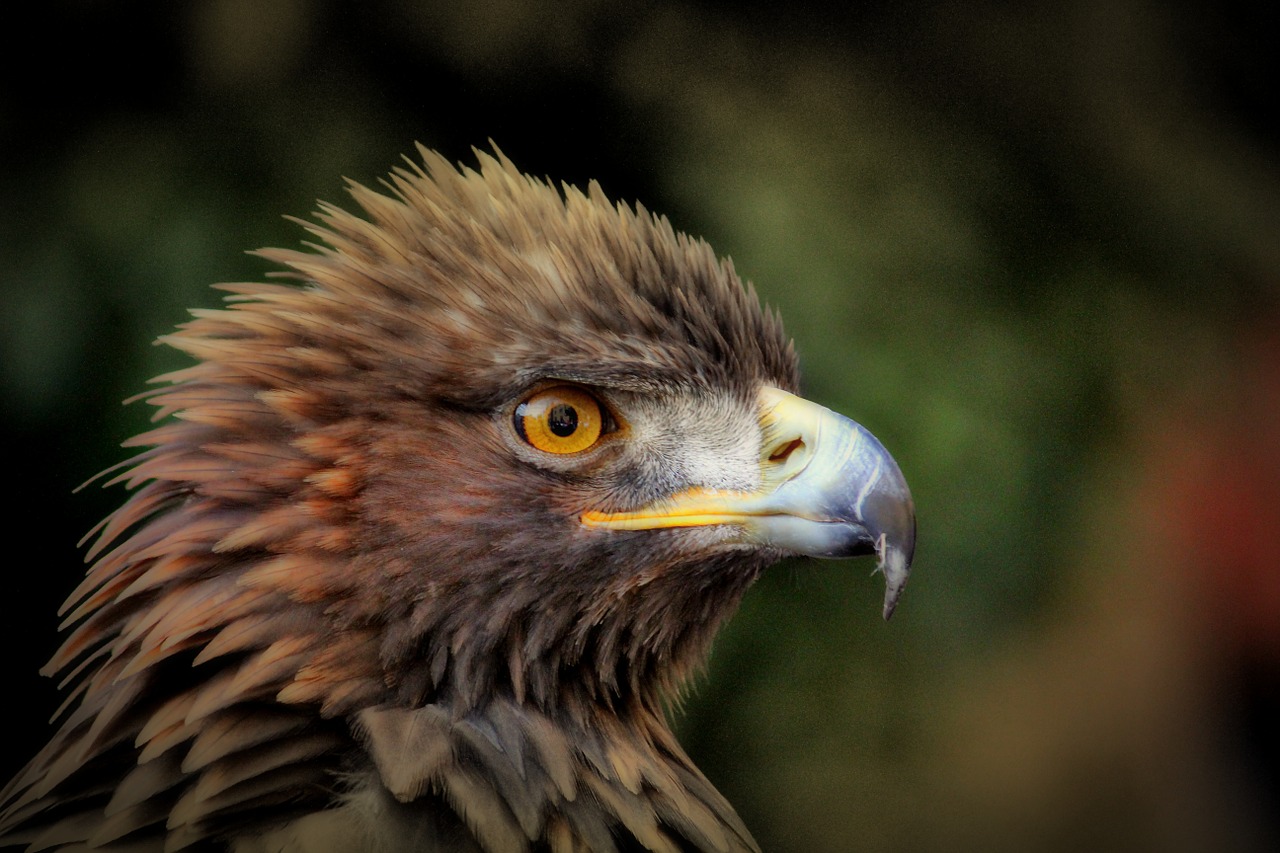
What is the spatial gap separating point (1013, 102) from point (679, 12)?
509mm

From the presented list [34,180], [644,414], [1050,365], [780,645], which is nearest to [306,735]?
[644,414]

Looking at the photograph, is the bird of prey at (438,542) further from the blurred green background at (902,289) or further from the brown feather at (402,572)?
the blurred green background at (902,289)

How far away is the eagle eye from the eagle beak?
0.25ft

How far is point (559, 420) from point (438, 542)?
0.56 feet

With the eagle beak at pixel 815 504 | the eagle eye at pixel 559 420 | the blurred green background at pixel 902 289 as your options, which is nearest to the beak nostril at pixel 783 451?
the eagle beak at pixel 815 504

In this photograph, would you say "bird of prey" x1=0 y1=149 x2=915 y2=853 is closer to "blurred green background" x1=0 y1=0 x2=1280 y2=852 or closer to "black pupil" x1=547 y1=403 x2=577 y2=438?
"black pupil" x1=547 y1=403 x2=577 y2=438

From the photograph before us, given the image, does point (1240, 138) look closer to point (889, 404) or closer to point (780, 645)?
point (889, 404)

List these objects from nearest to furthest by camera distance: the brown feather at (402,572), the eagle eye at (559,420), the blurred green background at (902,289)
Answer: the brown feather at (402,572), the eagle eye at (559,420), the blurred green background at (902,289)

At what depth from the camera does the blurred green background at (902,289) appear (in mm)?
1248

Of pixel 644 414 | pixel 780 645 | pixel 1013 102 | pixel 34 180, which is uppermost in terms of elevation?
pixel 1013 102

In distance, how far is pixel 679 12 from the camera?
1356 mm

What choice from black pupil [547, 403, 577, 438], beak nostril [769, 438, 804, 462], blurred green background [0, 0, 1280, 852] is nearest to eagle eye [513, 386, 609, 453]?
black pupil [547, 403, 577, 438]

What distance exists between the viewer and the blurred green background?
1248 millimetres

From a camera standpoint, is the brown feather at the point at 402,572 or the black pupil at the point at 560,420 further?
the black pupil at the point at 560,420
